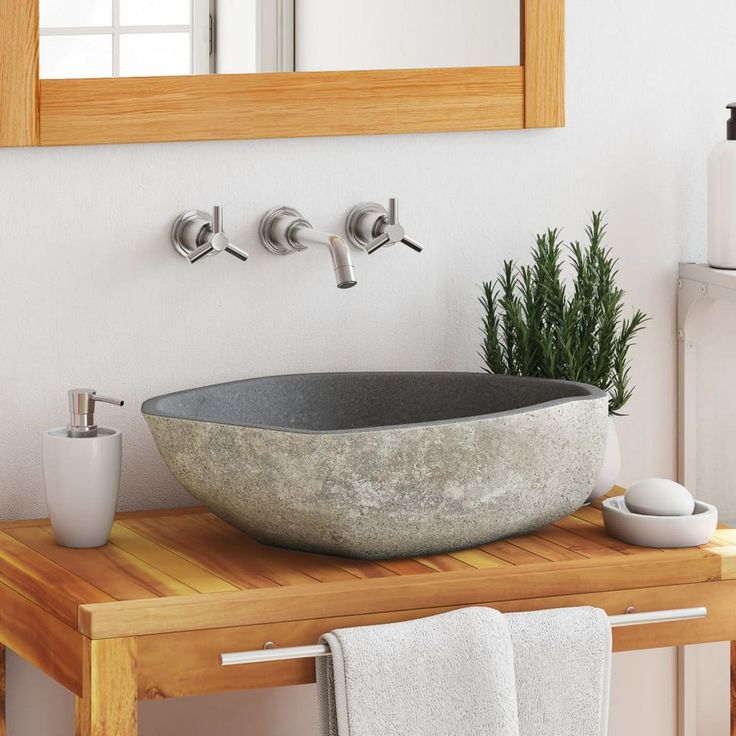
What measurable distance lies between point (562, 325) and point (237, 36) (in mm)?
551

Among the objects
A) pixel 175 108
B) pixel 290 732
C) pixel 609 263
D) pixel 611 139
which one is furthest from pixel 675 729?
pixel 175 108

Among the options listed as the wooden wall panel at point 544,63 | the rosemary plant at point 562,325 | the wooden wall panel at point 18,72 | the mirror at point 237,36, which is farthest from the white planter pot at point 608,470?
the wooden wall panel at point 18,72

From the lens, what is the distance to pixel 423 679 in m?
1.36

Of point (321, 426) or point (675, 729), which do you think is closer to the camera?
point (321, 426)

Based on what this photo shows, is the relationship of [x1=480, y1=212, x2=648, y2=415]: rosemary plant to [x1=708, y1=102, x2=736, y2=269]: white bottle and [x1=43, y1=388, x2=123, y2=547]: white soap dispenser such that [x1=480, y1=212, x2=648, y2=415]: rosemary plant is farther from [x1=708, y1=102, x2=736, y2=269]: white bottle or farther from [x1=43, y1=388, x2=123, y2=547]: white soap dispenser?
[x1=43, y1=388, x2=123, y2=547]: white soap dispenser

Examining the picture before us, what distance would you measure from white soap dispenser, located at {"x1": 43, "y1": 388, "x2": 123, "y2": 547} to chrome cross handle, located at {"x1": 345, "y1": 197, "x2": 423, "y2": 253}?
398 millimetres

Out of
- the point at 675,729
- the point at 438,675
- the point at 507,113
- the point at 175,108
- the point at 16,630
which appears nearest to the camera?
the point at 438,675

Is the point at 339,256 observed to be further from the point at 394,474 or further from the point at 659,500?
the point at 659,500

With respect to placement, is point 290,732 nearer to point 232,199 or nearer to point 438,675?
point 438,675

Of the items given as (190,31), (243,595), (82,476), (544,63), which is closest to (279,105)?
(190,31)

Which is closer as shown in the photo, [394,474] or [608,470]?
[394,474]

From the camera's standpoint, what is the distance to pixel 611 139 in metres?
1.92

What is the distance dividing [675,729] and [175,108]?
116 cm

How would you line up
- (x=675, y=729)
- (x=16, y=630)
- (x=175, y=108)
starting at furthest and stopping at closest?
(x=675, y=729) < (x=175, y=108) < (x=16, y=630)
